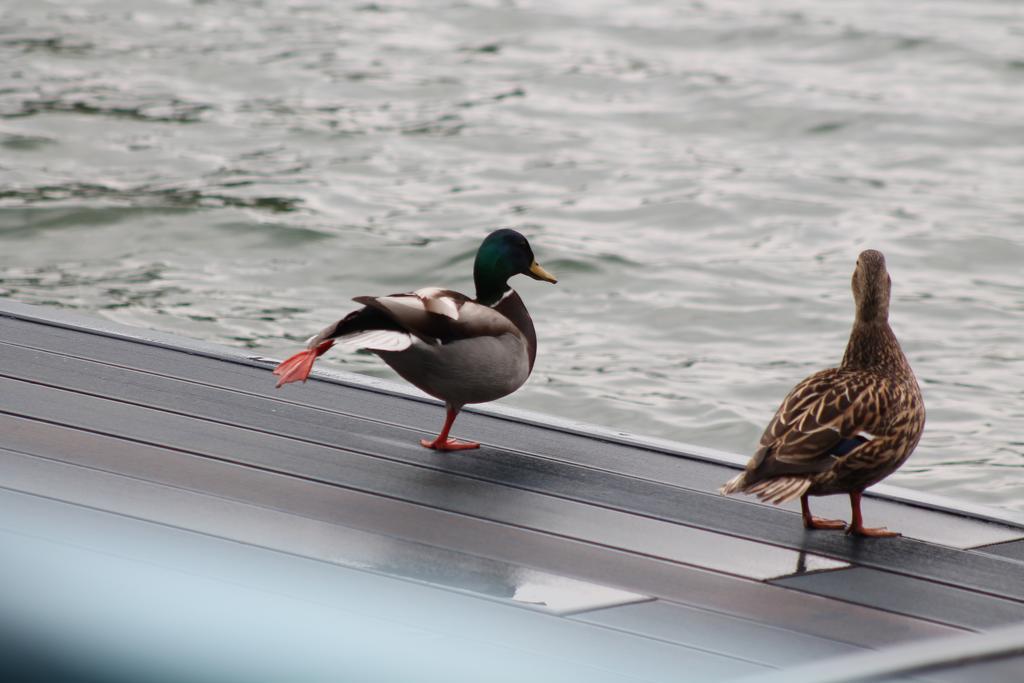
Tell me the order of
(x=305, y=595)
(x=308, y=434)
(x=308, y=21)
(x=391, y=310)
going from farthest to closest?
(x=308, y=21) < (x=308, y=434) < (x=391, y=310) < (x=305, y=595)

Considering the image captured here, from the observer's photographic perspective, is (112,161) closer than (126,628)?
No

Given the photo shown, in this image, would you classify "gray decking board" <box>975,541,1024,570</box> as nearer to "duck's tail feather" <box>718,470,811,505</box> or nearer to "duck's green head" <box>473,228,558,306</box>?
"duck's tail feather" <box>718,470,811,505</box>

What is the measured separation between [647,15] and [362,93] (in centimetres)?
404

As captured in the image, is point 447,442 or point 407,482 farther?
point 447,442

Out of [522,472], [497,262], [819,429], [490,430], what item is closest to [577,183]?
[490,430]

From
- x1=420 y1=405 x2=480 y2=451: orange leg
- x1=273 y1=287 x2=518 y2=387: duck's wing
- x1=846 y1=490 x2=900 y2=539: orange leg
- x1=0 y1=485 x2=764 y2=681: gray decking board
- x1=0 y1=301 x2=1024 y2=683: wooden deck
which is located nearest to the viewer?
x1=0 y1=301 x2=1024 y2=683: wooden deck

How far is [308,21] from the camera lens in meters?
13.9

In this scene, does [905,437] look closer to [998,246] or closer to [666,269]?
[666,269]

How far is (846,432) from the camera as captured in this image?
10.2ft

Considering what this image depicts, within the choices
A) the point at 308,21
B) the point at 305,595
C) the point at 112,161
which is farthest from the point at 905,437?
the point at 308,21

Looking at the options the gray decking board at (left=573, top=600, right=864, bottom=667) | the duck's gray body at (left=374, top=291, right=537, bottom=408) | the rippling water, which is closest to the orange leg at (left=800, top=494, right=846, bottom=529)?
the gray decking board at (left=573, top=600, right=864, bottom=667)

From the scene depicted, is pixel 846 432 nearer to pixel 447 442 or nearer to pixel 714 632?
pixel 714 632

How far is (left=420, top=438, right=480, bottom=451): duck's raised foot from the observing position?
3631 millimetres

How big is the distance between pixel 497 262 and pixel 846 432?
101 cm
